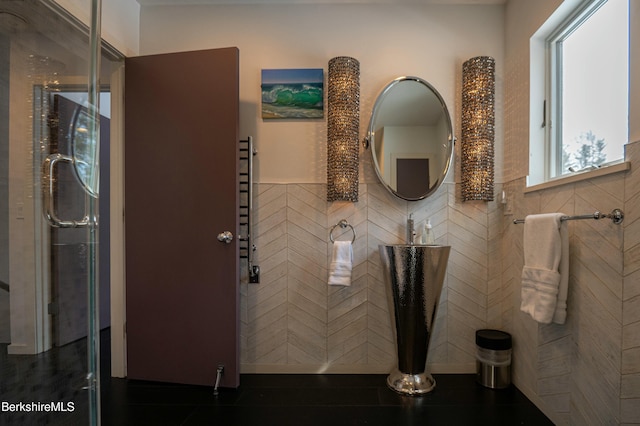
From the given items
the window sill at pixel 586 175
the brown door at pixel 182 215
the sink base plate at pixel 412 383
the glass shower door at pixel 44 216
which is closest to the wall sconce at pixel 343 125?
the brown door at pixel 182 215

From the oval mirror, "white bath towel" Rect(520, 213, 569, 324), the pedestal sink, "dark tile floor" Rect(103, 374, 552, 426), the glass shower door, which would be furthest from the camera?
the oval mirror

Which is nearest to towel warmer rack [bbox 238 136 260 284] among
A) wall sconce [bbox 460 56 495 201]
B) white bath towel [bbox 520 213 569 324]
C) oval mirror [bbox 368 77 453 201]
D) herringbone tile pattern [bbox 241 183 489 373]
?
herringbone tile pattern [bbox 241 183 489 373]

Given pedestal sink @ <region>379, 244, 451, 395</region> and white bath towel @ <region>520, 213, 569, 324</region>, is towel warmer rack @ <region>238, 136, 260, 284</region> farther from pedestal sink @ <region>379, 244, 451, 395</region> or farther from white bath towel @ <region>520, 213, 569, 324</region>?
white bath towel @ <region>520, 213, 569, 324</region>

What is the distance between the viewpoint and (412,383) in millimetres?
1882

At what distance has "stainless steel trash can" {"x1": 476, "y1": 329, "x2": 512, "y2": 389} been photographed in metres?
1.90

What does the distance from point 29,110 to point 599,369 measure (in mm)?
2602

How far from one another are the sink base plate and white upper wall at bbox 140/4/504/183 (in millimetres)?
1297

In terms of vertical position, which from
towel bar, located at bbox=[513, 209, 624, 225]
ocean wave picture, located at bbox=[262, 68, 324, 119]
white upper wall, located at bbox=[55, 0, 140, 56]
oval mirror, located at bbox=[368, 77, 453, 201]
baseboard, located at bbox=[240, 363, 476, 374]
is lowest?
baseboard, located at bbox=[240, 363, 476, 374]

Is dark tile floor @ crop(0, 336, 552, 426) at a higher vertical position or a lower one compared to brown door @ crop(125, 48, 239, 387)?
lower

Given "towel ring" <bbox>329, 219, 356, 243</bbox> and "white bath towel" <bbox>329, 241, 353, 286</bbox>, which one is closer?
"white bath towel" <bbox>329, 241, 353, 286</bbox>

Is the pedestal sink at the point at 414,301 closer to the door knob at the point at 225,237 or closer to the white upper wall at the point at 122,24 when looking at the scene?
the door knob at the point at 225,237

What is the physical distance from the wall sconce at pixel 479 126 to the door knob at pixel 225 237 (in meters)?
1.47

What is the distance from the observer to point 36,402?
1.32m

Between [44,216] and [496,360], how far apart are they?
95.8 inches
